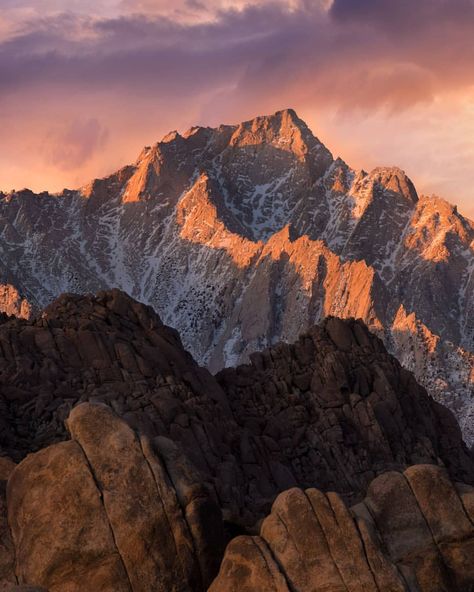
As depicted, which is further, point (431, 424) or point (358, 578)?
point (431, 424)

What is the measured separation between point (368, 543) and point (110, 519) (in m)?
7.30

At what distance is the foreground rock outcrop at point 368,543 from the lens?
29438 millimetres

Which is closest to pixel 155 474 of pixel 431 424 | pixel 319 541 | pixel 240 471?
pixel 319 541

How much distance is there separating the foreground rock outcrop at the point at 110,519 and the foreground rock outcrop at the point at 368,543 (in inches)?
69.8

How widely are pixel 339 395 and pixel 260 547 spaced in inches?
2863

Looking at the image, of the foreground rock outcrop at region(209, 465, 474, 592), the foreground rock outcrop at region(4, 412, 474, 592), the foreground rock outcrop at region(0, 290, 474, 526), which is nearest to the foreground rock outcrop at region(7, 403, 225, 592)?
the foreground rock outcrop at region(4, 412, 474, 592)

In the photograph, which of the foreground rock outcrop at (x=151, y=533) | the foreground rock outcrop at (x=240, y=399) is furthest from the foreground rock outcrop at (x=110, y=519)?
the foreground rock outcrop at (x=240, y=399)

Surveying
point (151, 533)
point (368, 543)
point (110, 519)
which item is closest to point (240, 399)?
point (151, 533)

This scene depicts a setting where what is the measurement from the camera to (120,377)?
87000 mm

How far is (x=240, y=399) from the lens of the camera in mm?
100562

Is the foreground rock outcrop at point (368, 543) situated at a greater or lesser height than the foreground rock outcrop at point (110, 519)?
lesser

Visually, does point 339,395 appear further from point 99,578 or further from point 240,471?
point 99,578

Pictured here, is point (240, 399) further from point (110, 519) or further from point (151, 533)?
point (110, 519)

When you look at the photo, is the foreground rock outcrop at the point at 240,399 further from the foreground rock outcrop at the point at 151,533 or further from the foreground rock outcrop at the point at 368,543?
the foreground rock outcrop at the point at 151,533
